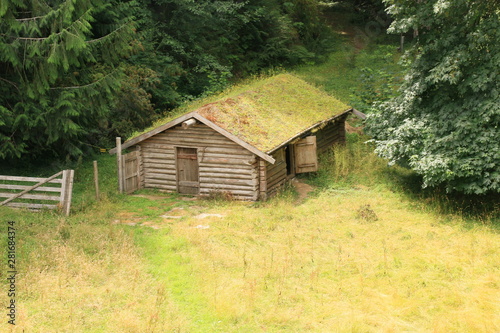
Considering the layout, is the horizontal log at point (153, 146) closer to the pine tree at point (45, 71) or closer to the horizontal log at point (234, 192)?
the pine tree at point (45, 71)

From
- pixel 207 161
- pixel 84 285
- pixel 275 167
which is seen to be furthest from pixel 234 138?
pixel 84 285

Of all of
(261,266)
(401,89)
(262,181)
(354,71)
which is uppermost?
(354,71)

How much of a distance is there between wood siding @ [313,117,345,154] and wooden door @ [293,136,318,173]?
101 inches

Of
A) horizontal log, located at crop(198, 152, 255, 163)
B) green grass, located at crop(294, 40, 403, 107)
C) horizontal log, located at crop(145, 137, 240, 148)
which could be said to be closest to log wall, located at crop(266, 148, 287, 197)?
horizontal log, located at crop(198, 152, 255, 163)

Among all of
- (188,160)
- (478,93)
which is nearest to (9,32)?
(188,160)

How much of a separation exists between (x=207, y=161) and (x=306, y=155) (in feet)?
13.6

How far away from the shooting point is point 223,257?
527 inches

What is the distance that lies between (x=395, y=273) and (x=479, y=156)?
5.38 meters

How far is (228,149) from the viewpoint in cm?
1853

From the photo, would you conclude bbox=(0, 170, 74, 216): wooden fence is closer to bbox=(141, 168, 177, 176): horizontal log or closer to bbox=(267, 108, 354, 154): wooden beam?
bbox=(141, 168, 177, 176): horizontal log

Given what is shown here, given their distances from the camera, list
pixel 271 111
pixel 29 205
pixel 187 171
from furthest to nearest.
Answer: pixel 271 111 → pixel 187 171 → pixel 29 205

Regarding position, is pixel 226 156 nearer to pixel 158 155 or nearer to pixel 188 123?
pixel 188 123

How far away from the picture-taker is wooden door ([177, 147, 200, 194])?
1955 cm

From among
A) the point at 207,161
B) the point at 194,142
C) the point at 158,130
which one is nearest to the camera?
the point at 207,161
